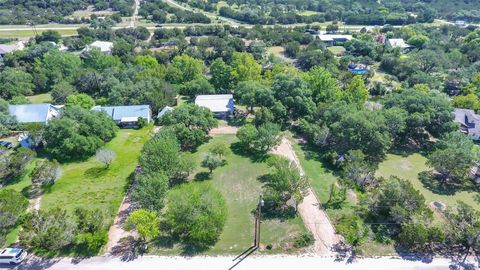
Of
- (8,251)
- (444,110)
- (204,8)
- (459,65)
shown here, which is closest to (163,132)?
(8,251)

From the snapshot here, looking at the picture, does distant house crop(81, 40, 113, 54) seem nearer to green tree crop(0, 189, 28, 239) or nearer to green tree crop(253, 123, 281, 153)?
green tree crop(253, 123, 281, 153)

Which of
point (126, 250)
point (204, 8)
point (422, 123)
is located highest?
point (204, 8)

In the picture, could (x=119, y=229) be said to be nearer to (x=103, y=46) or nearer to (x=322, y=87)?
(x=322, y=87)

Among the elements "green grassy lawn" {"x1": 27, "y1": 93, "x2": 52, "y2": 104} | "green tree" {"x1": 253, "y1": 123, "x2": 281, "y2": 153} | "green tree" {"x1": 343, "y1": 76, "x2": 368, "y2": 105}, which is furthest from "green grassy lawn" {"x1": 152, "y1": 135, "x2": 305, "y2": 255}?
"green grassy lawn" {"x1": 27, "y1": 93, "x2": 52, "y2": 104}

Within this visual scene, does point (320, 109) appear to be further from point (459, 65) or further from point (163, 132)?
point (459, 65)

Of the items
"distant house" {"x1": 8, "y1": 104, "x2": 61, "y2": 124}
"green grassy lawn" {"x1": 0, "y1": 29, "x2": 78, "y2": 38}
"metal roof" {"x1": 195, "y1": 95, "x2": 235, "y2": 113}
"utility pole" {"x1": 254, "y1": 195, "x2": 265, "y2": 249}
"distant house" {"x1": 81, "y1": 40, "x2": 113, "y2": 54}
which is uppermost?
"green grassy lawn" {"x1": 0, "y1": 29, "x2": 78, "y2": 38}

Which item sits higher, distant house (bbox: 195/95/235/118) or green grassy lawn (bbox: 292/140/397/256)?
distant house (bbox: 195/95/235/118)

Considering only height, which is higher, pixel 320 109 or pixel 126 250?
pixel 320 109
